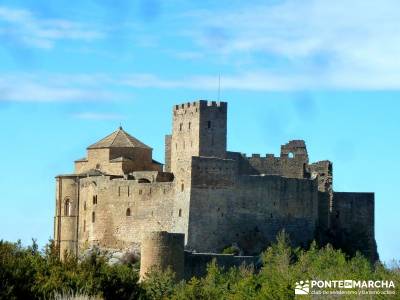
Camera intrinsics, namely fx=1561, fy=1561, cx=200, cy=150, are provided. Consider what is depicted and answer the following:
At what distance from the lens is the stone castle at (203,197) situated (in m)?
72.4

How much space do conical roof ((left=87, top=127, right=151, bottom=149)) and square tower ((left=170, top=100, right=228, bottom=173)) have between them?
4447mm

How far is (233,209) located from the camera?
73.1m

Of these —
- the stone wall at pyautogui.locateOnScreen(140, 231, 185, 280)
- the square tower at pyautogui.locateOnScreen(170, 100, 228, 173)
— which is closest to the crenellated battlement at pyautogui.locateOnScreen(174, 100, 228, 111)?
the square tower at pyautogui.locateOnScreen(170, 100, 228, 173)

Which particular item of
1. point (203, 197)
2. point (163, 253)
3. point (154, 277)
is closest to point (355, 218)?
point (203, 197)

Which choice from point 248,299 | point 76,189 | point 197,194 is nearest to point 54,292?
point 248,299

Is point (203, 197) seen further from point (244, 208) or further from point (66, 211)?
point (66, 211)

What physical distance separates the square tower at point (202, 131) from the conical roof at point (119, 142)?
4.45 m

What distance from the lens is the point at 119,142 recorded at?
80.6 metres

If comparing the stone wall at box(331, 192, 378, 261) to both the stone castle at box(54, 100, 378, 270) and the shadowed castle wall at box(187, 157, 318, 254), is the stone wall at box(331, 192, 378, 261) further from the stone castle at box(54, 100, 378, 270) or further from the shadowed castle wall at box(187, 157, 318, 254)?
the shadowed castle wall at box(187, 157, 318, 254)

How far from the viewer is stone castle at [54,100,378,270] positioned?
7244cm

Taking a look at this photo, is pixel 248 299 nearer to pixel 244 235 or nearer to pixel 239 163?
pixel 244 235

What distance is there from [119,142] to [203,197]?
9932 mm

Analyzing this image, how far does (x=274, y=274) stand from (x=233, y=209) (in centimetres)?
1023

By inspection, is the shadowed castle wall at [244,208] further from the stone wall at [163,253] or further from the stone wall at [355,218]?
the stone wall at [163,253]
